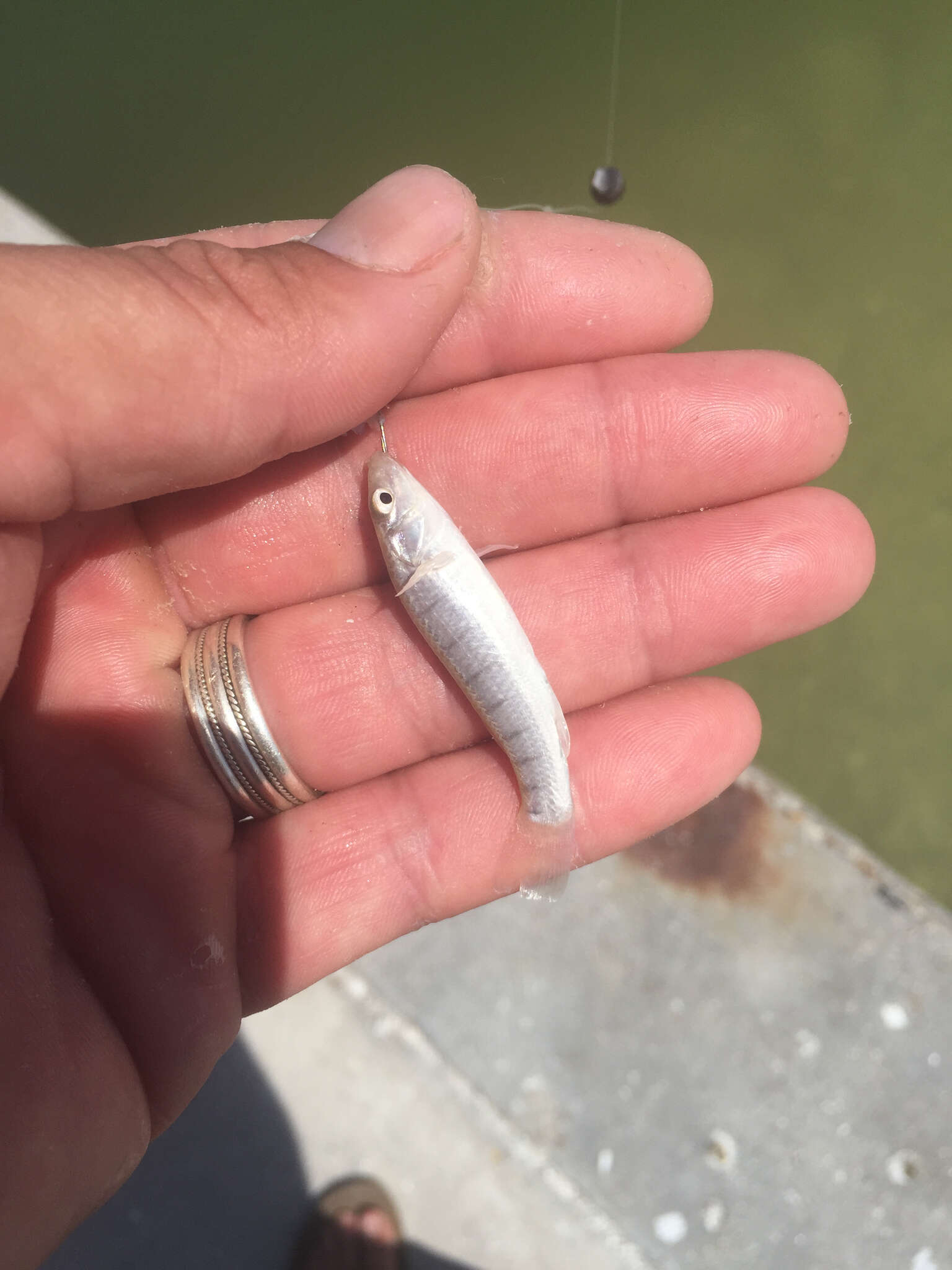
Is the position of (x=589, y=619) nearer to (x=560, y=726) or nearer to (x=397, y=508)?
(x=560, y=726)

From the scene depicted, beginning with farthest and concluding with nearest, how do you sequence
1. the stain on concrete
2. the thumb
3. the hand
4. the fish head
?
the stain on concrete
the fish head
the hand
the thumb

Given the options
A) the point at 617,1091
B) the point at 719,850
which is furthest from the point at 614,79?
the point at 617,1091

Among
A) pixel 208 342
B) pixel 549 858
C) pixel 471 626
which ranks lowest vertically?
pixel 549 858

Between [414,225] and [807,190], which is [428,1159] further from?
[807,190]

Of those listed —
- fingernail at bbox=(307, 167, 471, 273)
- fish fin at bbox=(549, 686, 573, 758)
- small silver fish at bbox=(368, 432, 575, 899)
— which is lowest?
fish fin at bbox=(549, 686, 573, 758)

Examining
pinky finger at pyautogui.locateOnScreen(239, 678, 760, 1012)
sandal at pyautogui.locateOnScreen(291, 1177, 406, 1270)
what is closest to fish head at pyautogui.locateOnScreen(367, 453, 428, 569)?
pinky finger at pyautogui.locateOnScreen(239, 678, 760, 1012)

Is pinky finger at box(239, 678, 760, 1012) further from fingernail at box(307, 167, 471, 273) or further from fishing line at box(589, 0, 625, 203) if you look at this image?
fishing line at box(589, 0, 625, 203)
